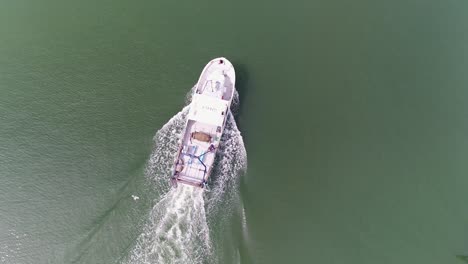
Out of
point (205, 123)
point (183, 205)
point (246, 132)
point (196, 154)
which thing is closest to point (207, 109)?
point (205, 123)

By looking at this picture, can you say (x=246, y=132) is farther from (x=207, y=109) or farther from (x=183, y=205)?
(x=183, y=205)

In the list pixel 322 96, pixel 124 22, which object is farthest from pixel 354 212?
pixel 124 22

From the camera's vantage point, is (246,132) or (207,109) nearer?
(207,109)

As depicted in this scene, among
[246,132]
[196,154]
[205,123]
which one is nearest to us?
[196,154]

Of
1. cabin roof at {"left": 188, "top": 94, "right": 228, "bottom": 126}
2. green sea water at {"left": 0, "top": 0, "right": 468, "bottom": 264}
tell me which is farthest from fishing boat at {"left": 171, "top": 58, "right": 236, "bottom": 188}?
green sea water at {"left": 0, "top": 0, "right": 468, "bottom": 264}

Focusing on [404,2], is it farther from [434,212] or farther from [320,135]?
[434,212]
